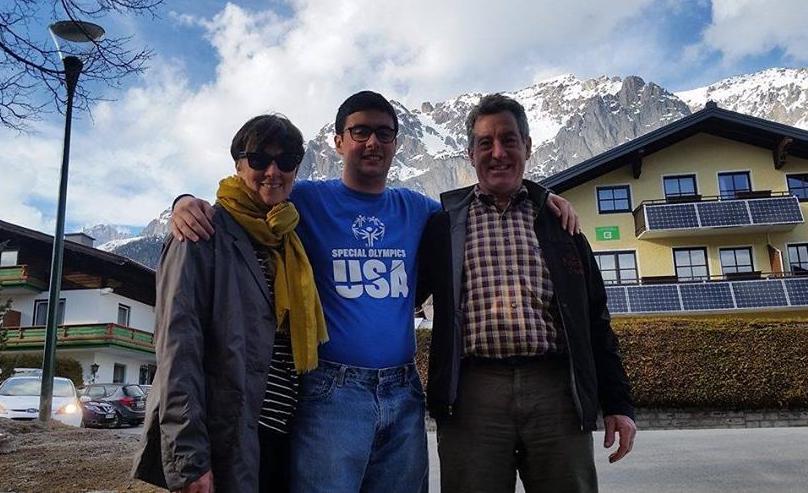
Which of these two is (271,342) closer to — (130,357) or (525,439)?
(525,439)

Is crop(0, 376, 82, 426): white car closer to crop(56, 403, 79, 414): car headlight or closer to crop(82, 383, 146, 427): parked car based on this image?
crop(56, 403, 79, 414): car headlight

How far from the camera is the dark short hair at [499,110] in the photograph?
3.24 metres

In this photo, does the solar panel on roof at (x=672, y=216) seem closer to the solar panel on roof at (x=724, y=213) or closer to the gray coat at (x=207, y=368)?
the solar panel on roof at (x=724, y=213)

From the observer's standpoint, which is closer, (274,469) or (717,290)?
(274,469)

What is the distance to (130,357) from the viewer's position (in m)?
37.7

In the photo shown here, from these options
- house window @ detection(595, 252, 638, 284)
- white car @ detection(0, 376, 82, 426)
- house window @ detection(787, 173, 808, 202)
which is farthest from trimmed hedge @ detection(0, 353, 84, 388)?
house window @ detection(787, 173, 808, 202)

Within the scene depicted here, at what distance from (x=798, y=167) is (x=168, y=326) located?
27422 mm

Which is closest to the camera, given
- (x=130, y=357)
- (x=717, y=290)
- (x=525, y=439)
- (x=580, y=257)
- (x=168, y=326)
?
(x=168, y=326)

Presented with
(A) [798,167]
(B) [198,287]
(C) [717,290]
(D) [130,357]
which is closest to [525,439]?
(B) [198,287]

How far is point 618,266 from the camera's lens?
25.0 m

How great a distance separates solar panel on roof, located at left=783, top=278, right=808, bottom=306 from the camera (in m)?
22.6

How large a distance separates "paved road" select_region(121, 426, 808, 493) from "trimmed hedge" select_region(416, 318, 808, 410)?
26.4ft

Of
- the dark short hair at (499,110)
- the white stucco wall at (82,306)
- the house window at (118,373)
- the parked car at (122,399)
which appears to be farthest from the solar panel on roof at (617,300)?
the house window at (118,373)

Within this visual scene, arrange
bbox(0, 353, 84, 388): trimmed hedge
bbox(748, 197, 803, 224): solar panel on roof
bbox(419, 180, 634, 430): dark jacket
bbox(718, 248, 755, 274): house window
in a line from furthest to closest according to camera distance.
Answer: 1. bbox(0, 353, 84, 388): trimmed hedge
2. bbox(718, 248, 755, 274): house window
3. bbox(748, 197, 803, 224): solar panel on roof
4. bbox(419, 180, 634, 430): dark jacket
